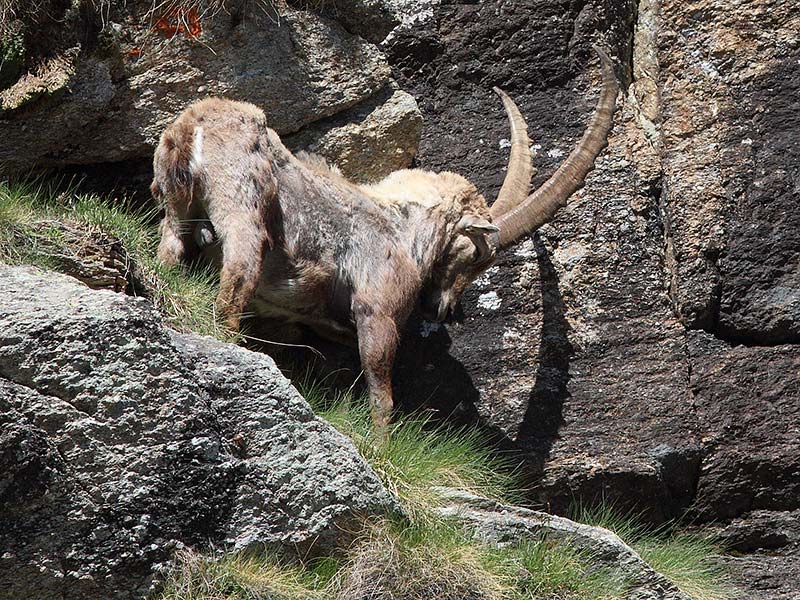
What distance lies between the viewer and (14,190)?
24.5 ft

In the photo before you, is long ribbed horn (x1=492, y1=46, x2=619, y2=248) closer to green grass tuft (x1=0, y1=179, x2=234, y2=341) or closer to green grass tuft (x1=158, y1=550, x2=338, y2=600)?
green grass tuft (x1=0, y1=179, x2=234, y2=341)

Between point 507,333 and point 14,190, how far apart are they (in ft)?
11.4

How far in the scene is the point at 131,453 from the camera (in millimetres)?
5203

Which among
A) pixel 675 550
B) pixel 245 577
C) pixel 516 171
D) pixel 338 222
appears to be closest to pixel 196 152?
pixel 338 222

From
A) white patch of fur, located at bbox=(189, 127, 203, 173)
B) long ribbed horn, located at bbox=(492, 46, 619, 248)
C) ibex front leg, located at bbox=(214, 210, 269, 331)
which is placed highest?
long ribbed horn, located at bbox=(492, 46, 619, 248)

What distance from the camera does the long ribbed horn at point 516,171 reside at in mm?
8312

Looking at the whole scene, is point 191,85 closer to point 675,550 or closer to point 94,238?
point 94,238

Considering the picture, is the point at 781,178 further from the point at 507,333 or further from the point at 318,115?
the point at 318,115

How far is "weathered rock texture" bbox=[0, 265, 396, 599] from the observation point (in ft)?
16.4

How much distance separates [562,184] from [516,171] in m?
0.43

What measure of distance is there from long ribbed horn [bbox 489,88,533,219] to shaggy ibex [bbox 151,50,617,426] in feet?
0.03

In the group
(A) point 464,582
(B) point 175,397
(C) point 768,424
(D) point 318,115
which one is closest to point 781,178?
(C) point 768,424

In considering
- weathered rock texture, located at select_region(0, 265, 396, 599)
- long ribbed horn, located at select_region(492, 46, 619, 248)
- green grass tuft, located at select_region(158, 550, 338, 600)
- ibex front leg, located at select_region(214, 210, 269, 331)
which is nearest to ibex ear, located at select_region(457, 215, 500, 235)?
long ribbed horn, located at select_region(492, 46, 619, 248)

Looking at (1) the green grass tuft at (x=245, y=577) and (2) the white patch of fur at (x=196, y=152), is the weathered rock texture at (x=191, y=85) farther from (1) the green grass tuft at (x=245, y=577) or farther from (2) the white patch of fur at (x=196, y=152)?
(1) the green grass tuft at (x=245, y=577)
